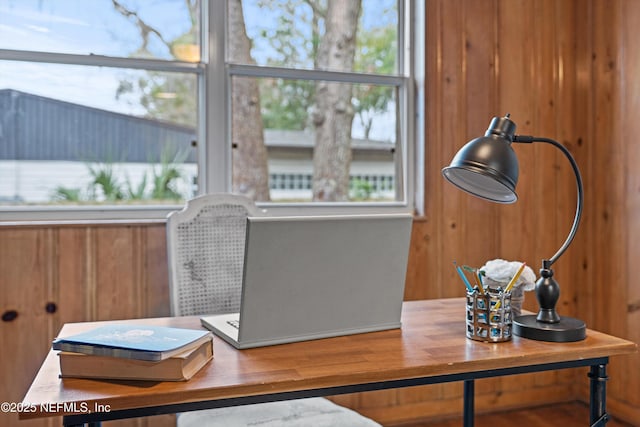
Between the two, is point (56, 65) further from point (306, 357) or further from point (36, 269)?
point (306, 357)

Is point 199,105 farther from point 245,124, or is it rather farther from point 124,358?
point 124,358

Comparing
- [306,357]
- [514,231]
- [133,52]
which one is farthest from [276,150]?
[306,357]

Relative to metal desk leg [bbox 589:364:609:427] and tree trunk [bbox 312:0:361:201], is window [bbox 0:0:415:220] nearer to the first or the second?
tree trunk [bbox 312:0:361:201]

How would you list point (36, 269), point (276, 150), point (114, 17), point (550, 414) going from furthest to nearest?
1. point (550, 414)
2. point (276, 150)
3. point (114, 17)
4. point (36, 269)

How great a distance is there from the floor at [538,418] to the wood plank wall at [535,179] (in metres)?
0.05

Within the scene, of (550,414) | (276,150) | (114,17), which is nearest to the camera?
(114,17)

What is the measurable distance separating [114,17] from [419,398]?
2.12 meters

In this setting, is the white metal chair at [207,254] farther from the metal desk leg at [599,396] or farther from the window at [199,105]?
the metal desk leg at [599,396]

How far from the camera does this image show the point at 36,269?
6.75 feet

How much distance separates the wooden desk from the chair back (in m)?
0.43

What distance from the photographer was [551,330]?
4.22 ft

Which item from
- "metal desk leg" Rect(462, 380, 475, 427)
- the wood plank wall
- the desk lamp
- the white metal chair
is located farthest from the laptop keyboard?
the wood plank wall

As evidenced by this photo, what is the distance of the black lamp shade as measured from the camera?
3.97 feet

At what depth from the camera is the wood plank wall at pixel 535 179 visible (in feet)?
8.17
